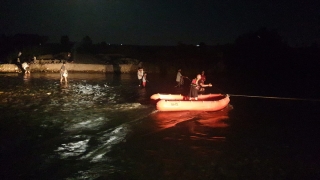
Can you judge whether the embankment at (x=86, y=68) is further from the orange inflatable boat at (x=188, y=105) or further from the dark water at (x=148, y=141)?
the orange inflatable boat at (x=188, y=105)

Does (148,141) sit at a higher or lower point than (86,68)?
lower

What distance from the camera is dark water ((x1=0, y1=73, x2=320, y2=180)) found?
802 cm

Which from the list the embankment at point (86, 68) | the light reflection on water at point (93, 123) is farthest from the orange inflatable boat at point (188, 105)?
the embankment at point (86, 68)

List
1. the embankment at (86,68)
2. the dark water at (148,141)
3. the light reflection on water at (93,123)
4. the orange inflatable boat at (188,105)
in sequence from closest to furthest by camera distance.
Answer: the dark water at (148,141), the light reflection on water at (93,123), the orange inflatable boat at (188,105), the embankment at (86,68)

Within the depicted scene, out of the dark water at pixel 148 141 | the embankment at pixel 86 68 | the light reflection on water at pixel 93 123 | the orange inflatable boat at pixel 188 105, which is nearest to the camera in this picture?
the dark water at pixel 148 141

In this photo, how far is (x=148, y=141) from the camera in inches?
410

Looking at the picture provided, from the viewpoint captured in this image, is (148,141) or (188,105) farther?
(188,105)

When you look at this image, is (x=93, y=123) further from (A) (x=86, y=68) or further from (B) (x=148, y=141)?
(A) (x=86, y=68)

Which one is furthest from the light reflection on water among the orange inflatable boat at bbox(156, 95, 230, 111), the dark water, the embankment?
the embankment

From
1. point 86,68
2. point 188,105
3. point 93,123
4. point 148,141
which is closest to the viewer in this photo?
point 148,141

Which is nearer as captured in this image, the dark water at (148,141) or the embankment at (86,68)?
the dark water at (148,141)

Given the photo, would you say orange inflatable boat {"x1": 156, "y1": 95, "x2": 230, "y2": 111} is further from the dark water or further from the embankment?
the embankment

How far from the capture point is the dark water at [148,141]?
26.3 feet

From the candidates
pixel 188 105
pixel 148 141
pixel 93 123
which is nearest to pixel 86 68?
pixel 188 105
